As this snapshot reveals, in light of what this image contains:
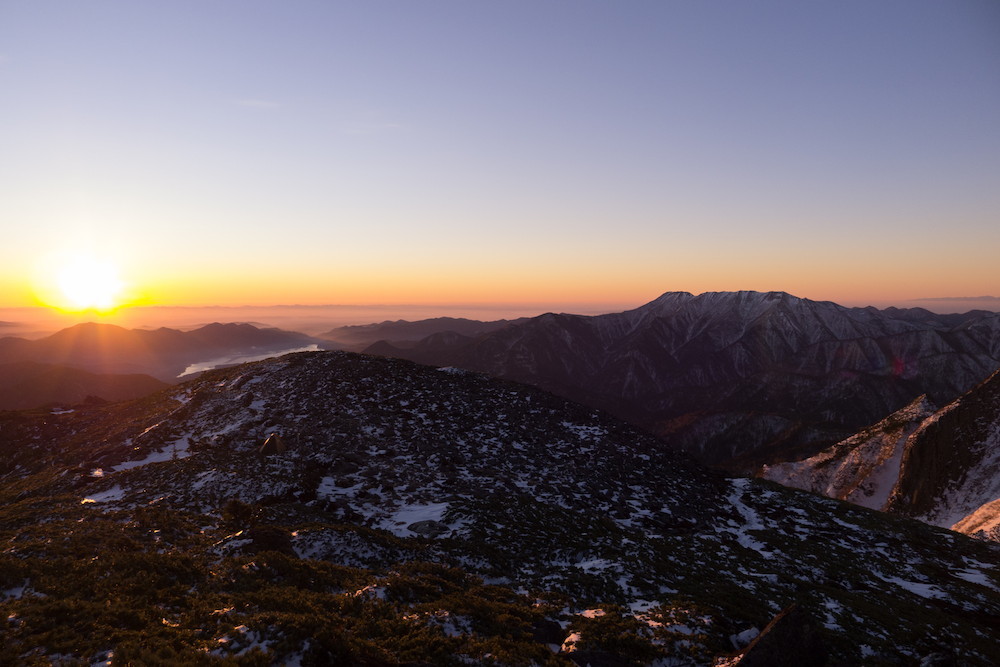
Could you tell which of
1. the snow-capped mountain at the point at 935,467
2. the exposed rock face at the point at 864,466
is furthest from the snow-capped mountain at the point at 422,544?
the exposed rock face at the point at 864,466

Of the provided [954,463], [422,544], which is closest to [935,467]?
[954,463]

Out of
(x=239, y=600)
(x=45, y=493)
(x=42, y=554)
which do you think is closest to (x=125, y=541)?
(x=42, y=554)

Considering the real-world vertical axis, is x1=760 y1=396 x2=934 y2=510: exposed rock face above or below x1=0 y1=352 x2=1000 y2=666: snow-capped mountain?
below

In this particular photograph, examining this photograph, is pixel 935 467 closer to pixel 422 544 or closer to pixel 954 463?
pixel 954 463

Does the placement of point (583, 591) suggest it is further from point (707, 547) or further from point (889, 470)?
point (889, 470)

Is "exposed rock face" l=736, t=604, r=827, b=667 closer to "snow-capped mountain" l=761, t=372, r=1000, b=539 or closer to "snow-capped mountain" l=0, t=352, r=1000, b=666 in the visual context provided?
"snow-capped mountain" l=0, t=352, r=1000, b=666

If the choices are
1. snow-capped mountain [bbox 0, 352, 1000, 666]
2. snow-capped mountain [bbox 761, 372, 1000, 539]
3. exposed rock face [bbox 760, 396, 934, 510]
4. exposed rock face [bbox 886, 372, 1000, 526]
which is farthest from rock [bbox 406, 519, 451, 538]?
exposed rock face [bbox 760, 396, 934, 510]
